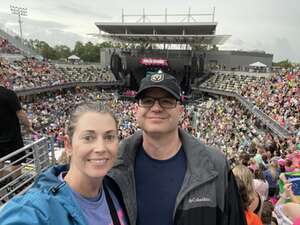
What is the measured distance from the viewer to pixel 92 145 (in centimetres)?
153

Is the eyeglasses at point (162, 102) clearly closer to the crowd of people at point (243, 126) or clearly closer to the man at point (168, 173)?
the man at point (168, 173)

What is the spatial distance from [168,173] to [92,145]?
2.07ft

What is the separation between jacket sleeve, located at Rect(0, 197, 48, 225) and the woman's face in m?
0.34

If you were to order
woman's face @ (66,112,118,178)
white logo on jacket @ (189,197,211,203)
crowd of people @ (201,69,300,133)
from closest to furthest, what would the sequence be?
woman's face @ (66,112,118,178), white logo on jacket @ (189,197,211,203), crowd of people @ (201,69,300,133)

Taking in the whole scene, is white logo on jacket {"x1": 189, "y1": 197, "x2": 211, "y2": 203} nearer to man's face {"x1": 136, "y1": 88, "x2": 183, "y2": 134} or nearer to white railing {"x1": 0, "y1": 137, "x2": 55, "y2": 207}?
man's face {"x1": 136, "y1": 88, "x2": 183, "y2": 134}

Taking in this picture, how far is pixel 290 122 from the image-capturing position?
15156 millimetres

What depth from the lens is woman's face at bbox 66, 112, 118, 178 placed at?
153 centimetres

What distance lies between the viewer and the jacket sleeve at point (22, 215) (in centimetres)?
119

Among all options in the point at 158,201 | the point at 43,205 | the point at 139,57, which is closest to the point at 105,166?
the point at 43,205

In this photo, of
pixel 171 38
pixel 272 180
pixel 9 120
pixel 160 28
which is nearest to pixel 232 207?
pixel 9 120

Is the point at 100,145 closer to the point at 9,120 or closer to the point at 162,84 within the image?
the point at 162,84

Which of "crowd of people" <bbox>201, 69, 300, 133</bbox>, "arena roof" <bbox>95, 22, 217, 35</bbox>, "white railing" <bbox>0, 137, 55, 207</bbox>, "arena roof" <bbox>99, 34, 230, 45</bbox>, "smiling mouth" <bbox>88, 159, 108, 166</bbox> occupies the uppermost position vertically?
"arena roof" <bbox>95, 22, 217, 35</bbox>

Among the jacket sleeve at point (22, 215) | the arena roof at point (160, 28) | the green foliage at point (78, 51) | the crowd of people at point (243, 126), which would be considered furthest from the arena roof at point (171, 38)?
the jacket sleeve at point (22, 215)

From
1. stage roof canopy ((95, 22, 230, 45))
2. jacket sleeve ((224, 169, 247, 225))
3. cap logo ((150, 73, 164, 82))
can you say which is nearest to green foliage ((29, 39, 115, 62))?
stage roof canopy ((95, 22, 230, 45))
